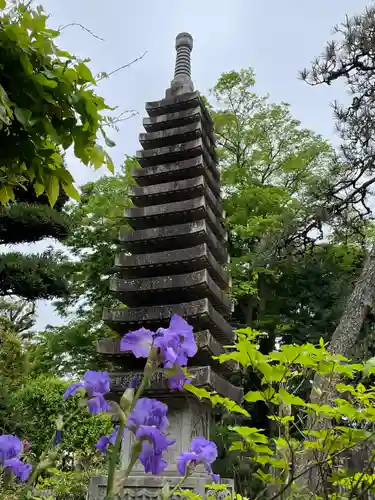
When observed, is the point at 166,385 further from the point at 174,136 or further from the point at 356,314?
the point at 174,136

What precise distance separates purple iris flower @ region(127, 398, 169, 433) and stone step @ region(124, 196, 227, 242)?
8334 millimetres

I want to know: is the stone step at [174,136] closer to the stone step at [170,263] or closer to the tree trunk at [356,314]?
the stone step at [170,263]

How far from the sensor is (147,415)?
88 cm

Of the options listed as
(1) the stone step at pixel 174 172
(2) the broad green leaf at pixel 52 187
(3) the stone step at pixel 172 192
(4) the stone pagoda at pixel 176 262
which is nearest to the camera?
(2) the broad green leaf at pixel 52 187

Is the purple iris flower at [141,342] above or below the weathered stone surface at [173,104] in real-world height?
below

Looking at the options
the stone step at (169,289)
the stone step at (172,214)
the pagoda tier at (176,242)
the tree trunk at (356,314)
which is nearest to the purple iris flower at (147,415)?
the pagoda tier at (176,242)

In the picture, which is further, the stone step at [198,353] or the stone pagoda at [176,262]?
the stone step at [198,353]

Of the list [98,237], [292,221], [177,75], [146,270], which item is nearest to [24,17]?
[146,270]

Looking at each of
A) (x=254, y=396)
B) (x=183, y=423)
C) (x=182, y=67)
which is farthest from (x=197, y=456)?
(x=182, y=67)

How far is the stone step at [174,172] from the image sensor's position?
9.98m

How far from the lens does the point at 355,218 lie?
1009 cm

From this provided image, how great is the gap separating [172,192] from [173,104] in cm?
233

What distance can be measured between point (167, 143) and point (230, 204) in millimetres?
4792

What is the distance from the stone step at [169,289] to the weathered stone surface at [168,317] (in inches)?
13.0
